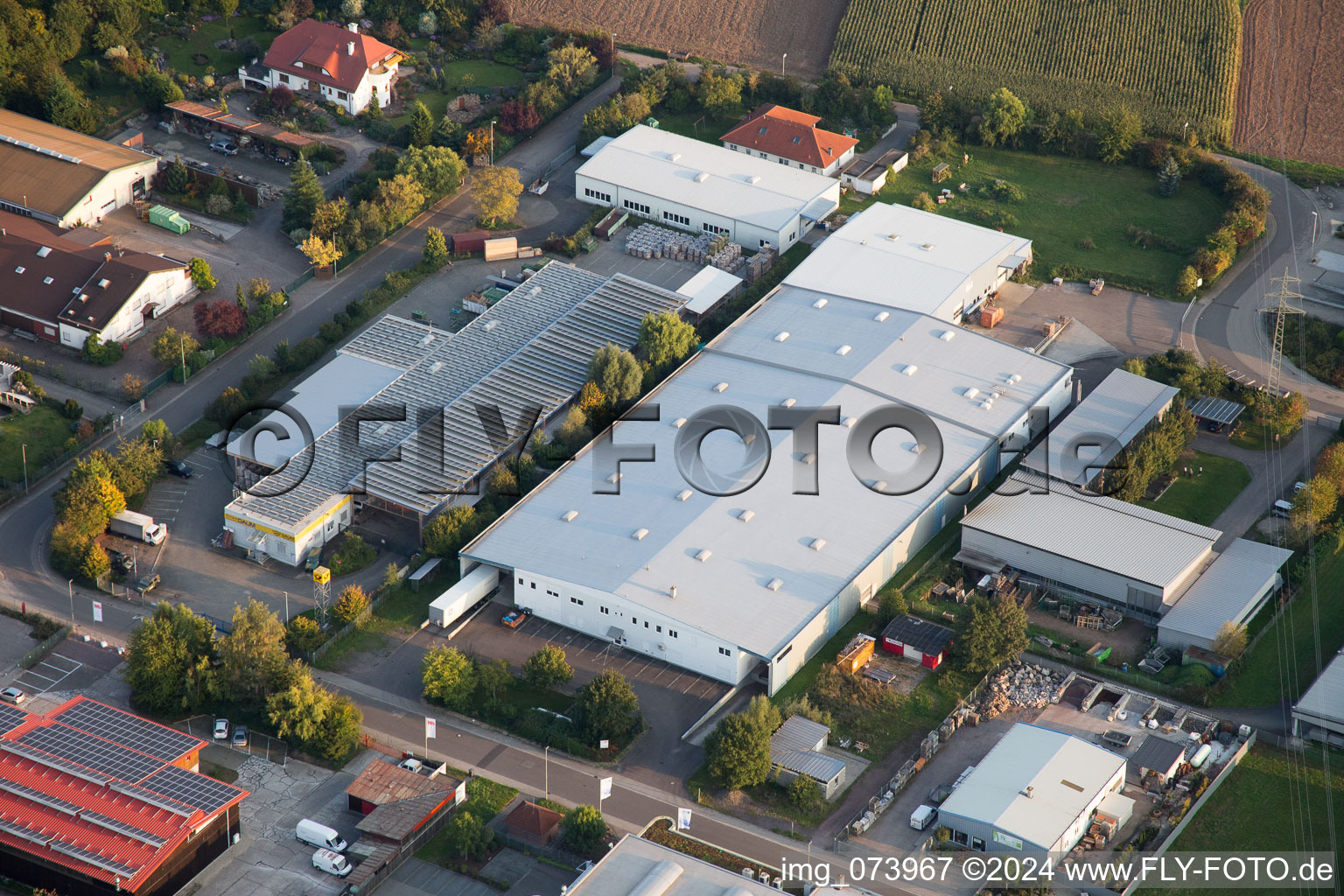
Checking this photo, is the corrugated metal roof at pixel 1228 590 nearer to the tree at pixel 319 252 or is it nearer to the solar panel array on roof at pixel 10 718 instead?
the solar panel array on roof at pixel 10 718

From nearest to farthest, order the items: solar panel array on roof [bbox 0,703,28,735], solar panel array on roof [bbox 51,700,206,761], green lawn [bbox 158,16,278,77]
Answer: solar panel array on roof [bbox 51,700,206,761]
solar panel array on roof [bbox 0,703,28,735]
green lawn [bbox 158,16,278,77]

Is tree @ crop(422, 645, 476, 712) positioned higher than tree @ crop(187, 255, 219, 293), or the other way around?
tree @ crop(187, 255, 219, 293)

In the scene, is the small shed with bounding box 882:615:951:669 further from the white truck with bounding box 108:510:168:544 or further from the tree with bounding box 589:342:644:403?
the white truck with bounding box 108:510:168:544

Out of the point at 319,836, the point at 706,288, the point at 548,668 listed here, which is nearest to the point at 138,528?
the point at 548,668

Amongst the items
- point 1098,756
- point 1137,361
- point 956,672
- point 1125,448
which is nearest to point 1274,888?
point 1098,756

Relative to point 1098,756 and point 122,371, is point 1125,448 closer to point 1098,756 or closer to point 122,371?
point 1098,756

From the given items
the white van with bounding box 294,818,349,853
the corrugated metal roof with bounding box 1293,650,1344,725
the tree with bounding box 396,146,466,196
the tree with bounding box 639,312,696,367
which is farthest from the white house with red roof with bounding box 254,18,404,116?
the corrugated metal roof with bounding box 1293,650,1344,725

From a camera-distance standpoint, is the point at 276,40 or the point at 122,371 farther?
the point at 276,40
